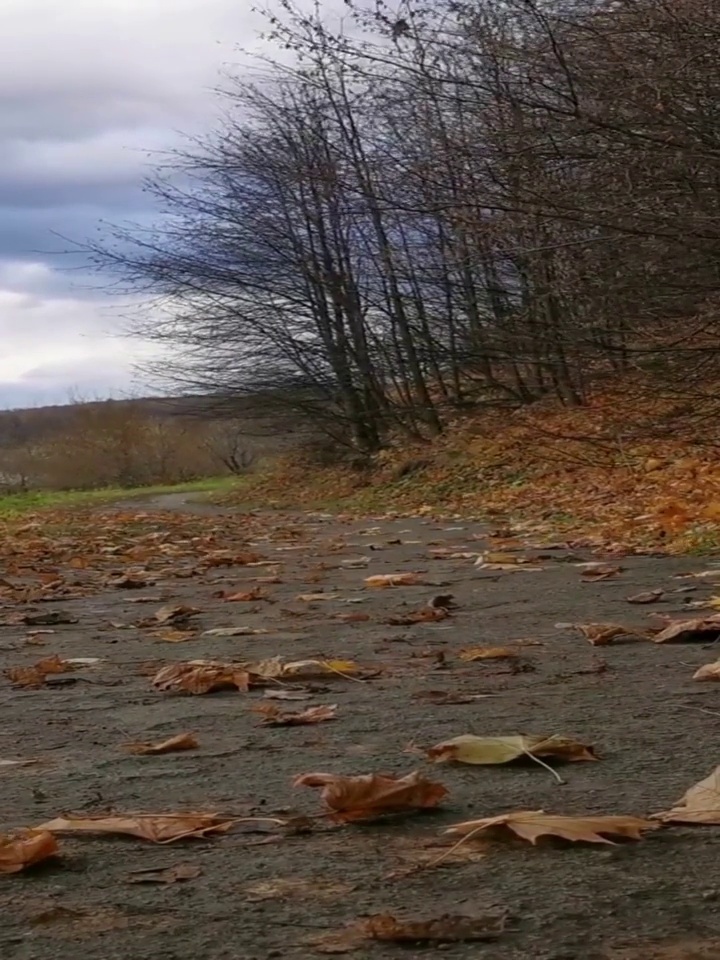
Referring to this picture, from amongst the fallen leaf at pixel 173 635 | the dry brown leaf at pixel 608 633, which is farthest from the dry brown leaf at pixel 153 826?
the fallen leaf at pixel 173 635

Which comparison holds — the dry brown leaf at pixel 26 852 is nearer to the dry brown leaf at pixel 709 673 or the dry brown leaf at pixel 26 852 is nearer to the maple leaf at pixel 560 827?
the maple leaf at pixel 560 827

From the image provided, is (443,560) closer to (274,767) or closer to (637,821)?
(274,767)

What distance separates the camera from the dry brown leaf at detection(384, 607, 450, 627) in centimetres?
457

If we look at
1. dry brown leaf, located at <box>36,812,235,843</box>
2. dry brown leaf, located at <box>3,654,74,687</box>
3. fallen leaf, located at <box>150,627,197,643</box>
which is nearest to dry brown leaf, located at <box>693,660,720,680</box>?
dry brown leaf, located at <box>36,812,235,843</box>

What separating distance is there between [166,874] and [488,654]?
79.8 inches

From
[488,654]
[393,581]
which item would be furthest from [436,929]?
[393,581]

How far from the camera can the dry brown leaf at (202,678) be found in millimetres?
3225

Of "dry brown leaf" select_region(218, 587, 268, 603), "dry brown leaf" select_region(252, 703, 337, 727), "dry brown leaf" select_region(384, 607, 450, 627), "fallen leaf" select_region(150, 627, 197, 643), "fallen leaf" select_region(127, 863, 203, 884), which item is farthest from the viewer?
"dry brown leaf" select_region(218, 587, 268, 603)

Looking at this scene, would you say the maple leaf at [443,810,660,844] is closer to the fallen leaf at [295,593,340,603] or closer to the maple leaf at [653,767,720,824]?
the maple leaf at [653,767,720,824]

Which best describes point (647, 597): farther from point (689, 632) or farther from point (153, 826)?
point (153, 826)

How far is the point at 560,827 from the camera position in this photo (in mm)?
1679

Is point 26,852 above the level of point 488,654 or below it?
above

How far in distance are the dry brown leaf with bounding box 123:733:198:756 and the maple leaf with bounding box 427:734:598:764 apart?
553 millimetres

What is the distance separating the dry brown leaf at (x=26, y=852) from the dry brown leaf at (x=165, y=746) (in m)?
0.76
